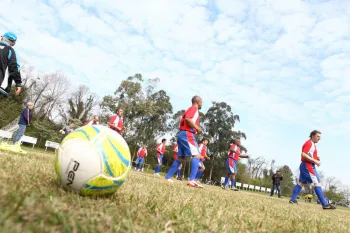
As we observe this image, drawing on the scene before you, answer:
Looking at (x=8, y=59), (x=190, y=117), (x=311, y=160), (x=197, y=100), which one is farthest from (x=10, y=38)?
(x=311, y=160)

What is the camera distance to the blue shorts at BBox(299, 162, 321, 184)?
8258 mm

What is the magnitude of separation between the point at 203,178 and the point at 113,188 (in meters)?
51.5

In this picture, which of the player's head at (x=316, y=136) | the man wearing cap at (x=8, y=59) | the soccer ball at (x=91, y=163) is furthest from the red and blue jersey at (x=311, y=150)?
the man wearing cap at (x=8, y=59)

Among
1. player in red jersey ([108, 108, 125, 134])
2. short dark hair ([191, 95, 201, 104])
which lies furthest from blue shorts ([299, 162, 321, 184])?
player in red jersey ([108, 108, 125, 134])

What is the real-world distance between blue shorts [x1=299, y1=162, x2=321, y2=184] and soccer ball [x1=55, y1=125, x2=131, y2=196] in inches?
290

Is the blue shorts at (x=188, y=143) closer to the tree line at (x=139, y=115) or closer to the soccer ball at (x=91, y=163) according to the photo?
the soccer ball at (x=91, y=163)

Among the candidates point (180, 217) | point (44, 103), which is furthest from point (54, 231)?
point (44, 103)

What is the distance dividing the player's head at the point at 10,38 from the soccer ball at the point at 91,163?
4.15m

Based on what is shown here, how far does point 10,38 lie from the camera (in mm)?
5617

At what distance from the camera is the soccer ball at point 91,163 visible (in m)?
2.43

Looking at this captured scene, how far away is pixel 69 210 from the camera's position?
177 cm

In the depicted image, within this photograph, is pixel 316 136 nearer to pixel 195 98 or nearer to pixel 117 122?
pixel 195 98

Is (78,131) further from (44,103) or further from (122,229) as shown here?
(44,103)

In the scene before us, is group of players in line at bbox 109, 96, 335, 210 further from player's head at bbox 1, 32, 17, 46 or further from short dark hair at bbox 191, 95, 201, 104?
player's head at bbox 1, 32, 17, 46
